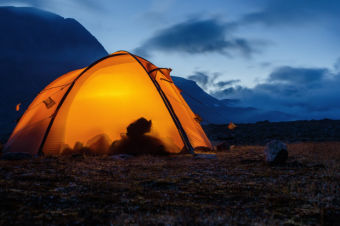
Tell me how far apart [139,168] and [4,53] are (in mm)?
121456

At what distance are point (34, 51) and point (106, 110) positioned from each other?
13358 cm

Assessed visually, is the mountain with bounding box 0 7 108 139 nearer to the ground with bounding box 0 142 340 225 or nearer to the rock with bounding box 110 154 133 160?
the rock with bounding box 110 154 133 160

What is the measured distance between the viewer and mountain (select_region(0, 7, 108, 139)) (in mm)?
84000

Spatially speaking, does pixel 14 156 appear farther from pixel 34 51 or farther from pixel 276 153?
pixel 34 51

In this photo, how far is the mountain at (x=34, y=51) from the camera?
276 ft

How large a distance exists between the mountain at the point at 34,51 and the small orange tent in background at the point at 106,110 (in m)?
54.9

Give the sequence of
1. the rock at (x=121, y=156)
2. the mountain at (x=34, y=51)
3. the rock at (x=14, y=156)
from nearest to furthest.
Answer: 1. the rock at (x=14, y=156)
2. the rock at (x=121, y=156)
3. the mountain at (x=34, y=51)

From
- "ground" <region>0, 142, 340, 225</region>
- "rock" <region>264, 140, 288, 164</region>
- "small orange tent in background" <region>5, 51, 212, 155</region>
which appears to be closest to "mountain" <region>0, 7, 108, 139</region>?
"small orange tent in background" <region>5, 51, 212, 155</region>

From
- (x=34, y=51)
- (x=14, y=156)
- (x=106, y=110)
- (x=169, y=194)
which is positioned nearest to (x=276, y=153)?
(x=169, y=194)

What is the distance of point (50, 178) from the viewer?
5.43 metres

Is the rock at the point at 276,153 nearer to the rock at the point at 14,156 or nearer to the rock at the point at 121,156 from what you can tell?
the rock at the point at 121,156

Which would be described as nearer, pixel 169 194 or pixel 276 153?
pixel 169 194

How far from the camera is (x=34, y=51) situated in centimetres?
12556

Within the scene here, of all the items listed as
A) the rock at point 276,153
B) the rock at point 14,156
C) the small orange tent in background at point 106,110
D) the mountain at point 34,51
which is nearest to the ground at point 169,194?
the rock at point 276,153
